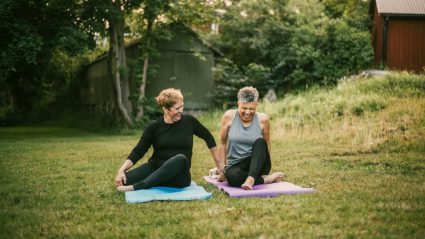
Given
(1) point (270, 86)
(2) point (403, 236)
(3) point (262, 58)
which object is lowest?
(2) point (403, 236)

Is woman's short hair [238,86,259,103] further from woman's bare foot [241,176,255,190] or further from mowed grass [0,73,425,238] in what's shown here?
mowed grass [0,73,425,238]

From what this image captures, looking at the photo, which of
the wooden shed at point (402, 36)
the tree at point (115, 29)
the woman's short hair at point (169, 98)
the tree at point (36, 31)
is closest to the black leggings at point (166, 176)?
the woman's short hair at point (169, 98)

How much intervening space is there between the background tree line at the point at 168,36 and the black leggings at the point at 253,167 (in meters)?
10.9

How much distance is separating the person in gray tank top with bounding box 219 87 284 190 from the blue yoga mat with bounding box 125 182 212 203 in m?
0.62

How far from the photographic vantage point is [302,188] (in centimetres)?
604

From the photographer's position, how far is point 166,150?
638 cm

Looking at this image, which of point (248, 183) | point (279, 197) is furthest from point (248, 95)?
point (279, 197)

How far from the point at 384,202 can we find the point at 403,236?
1295 mm

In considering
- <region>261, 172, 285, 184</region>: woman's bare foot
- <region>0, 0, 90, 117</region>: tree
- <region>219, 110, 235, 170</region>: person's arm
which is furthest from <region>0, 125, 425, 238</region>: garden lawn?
<region>0, 0, 90, 117</region>: tree

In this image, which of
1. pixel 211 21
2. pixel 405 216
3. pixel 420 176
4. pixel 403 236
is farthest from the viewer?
pixel 211 21

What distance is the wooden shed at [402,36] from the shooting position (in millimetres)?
21031

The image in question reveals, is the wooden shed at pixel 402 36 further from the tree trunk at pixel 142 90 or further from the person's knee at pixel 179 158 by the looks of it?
the person's knee at pixel 179 158

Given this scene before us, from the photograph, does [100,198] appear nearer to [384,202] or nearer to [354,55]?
[384,202]

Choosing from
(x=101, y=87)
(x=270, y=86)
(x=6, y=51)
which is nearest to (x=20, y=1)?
(x=6, y=51)
